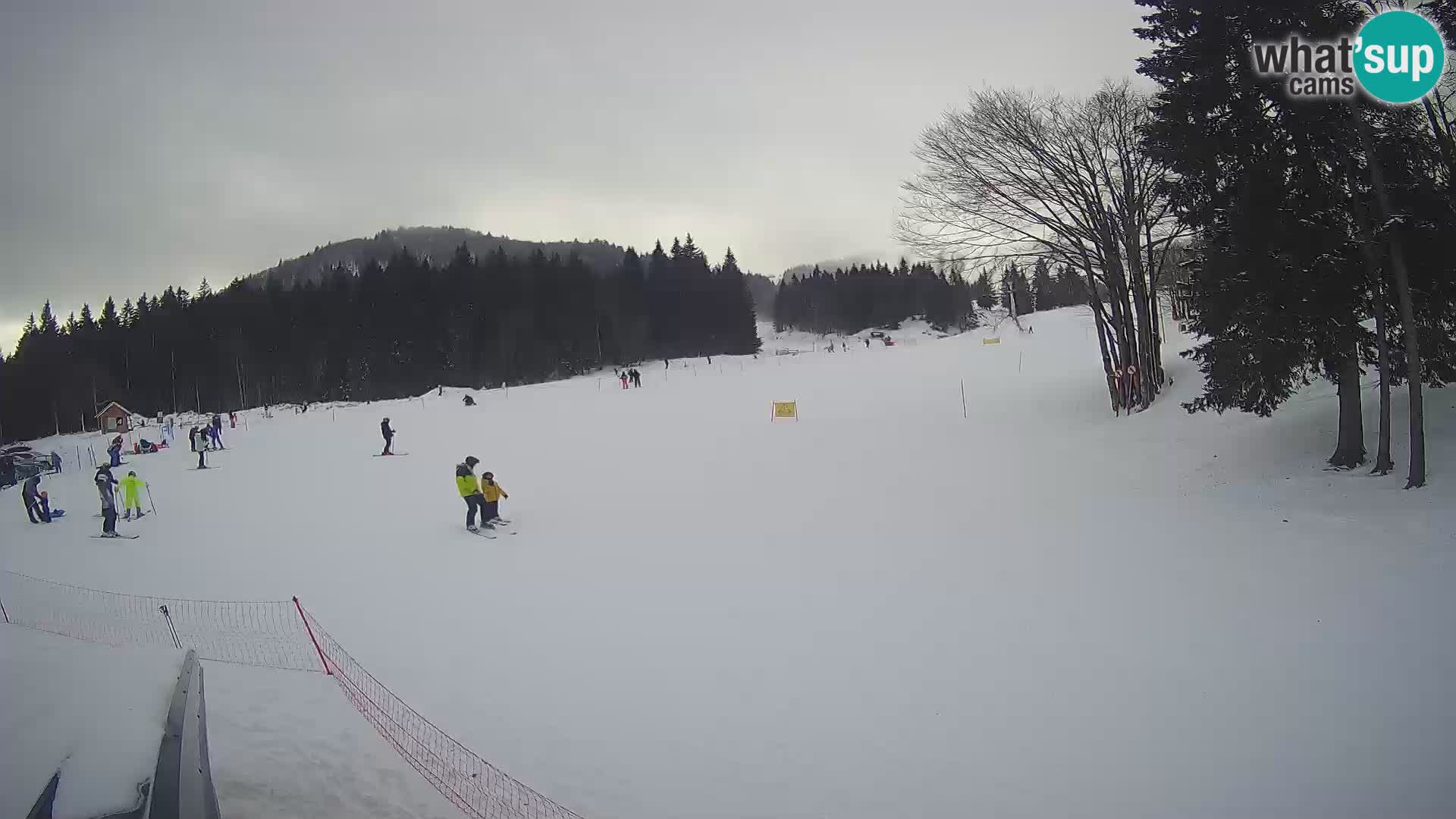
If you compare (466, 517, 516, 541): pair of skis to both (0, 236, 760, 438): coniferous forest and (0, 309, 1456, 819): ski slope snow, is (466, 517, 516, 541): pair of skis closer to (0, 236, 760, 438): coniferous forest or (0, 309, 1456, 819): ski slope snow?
(0, 309, 1456, 819): ski slope snow

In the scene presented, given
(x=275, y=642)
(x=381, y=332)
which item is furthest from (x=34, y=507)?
(x=381, y=332)

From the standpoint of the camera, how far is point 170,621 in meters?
7.64

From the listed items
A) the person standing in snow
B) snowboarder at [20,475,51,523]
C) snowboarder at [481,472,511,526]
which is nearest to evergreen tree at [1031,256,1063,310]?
snowboarder at [481,472,511,526]

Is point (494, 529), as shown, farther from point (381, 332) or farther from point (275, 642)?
point (381, 332)

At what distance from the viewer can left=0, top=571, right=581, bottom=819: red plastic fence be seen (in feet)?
15.6

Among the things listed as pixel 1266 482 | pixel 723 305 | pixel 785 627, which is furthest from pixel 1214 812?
pixel 723 305

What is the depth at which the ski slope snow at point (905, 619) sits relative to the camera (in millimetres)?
4664

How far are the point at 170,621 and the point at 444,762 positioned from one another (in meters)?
5.28

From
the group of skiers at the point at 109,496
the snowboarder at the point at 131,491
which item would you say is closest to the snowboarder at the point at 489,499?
the group of skiers at the point at 109,496

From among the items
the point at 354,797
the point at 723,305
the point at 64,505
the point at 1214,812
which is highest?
the point at 723,305

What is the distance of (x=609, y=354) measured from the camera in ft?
217

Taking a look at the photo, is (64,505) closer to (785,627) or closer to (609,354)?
(785,627)

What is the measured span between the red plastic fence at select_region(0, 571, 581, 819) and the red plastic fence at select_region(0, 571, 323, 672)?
1cm

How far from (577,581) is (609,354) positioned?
5837cm
